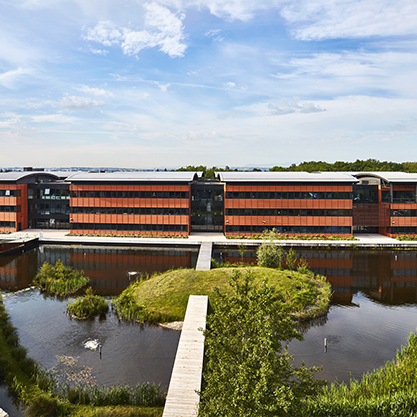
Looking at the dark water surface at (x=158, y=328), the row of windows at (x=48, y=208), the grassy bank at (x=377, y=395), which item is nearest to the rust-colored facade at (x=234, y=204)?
the row of windows at (x=48, y=208)

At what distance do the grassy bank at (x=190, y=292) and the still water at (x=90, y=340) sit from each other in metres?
1.69

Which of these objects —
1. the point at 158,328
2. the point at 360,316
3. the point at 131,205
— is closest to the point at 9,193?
the point at 131,205

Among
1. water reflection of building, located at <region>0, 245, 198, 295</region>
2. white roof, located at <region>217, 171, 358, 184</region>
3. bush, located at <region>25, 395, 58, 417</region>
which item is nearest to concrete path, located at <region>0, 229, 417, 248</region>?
water reflection of building, located at <region>0, 245, 198, 295</region>

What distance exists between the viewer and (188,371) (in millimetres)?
20172

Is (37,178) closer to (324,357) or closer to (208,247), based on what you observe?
(208,247)

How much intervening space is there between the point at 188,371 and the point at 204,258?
26594mm

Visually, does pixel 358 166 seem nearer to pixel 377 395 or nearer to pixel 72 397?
pixel 377 395

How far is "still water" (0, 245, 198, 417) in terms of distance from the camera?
851 inches

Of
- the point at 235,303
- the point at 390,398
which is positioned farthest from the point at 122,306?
the point at 390,398

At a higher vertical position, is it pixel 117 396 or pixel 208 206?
pixel 208 206

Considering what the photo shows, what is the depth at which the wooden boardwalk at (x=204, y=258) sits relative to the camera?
41.7 m

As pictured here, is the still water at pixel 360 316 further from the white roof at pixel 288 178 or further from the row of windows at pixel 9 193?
the row of windows at pixel 9 193

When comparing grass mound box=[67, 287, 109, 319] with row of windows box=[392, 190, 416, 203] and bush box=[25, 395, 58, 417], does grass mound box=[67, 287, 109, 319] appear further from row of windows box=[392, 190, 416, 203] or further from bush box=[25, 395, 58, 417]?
row of windows box=[392, 190, 416, 203]

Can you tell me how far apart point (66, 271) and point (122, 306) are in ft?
40.8
